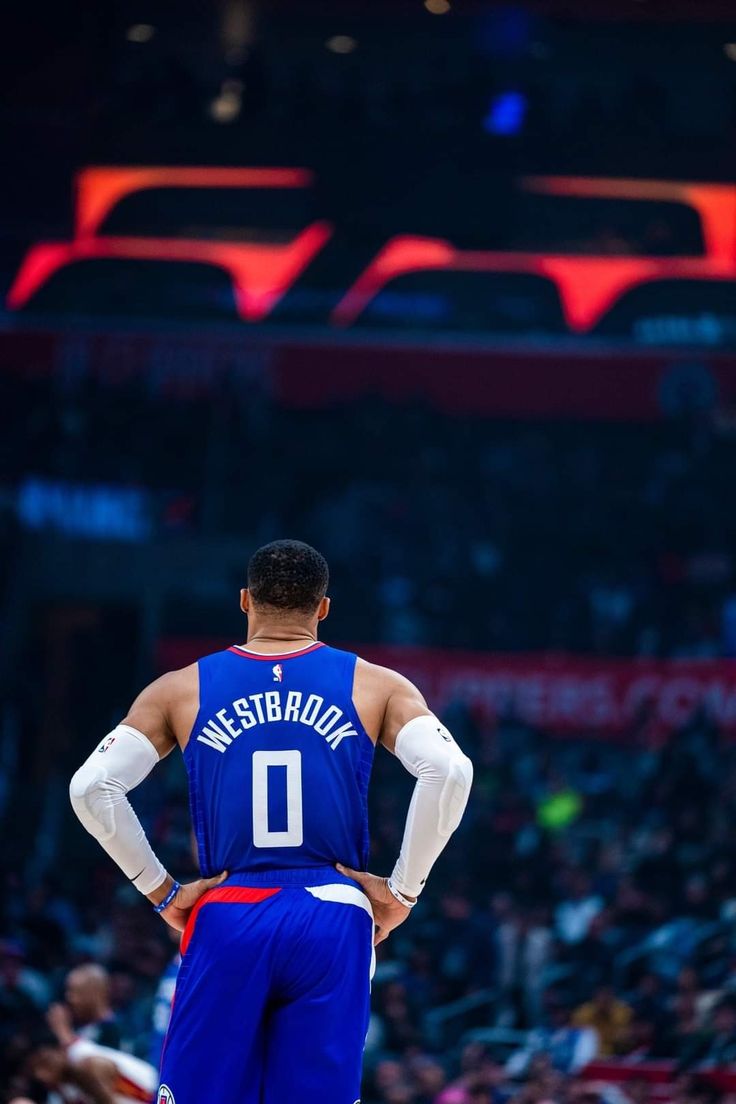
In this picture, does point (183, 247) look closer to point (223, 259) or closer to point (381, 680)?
point (223, 259)

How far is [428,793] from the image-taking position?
12.4 feet

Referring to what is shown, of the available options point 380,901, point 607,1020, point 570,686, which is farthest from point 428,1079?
point 570,686

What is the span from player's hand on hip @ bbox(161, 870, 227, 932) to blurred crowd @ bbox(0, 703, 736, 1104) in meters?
4.01

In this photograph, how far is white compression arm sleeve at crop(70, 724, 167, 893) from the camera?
3.78 meters

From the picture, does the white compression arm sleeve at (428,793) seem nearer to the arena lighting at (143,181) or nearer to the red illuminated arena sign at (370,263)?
the red illuminated arena sign at (370,263)

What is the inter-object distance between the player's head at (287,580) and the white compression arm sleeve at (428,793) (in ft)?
1.40

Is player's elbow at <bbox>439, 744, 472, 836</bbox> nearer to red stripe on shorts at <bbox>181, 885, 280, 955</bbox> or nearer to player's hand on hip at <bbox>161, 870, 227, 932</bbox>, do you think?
red stripe on shorts at <bbox>181, 885, 280, 955</bbox>

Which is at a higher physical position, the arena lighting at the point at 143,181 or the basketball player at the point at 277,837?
the arena lighting at the point at 143,181

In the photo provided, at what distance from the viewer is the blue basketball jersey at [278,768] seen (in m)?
3.80

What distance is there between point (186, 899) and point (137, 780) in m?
0.31

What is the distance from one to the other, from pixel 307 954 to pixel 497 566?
49.3 feet

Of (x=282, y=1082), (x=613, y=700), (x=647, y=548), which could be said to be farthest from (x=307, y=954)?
(x=647, y=548)

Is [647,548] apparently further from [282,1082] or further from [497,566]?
[282,1082]

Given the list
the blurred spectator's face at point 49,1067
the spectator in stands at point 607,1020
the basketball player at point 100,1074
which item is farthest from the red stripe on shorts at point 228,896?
the spectator in stands at point 607,1020
